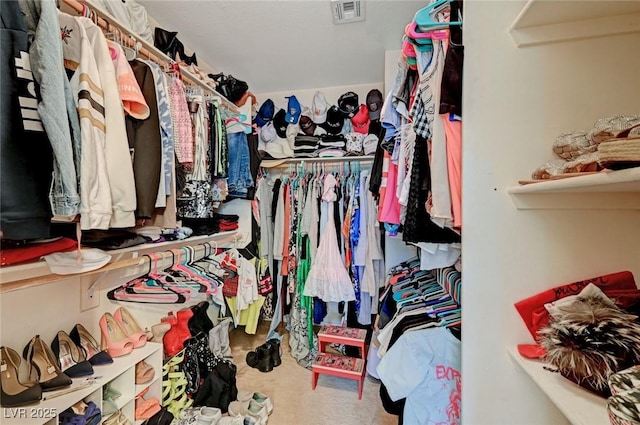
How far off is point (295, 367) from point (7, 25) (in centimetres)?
239

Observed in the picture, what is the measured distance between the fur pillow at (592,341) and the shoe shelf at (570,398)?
0.06ft

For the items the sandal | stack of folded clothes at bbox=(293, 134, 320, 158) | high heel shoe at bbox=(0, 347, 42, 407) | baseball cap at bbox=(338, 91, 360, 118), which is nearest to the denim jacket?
high heel shoe at bbox=(0, 347, 42, 407)

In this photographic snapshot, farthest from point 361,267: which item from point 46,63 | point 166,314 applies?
point 46,63

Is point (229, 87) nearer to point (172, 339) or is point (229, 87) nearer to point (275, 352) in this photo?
point (172, 339)

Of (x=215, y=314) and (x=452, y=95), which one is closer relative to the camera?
(x=452, y=95)

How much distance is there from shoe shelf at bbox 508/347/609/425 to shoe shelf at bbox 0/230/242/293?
1.41 meters

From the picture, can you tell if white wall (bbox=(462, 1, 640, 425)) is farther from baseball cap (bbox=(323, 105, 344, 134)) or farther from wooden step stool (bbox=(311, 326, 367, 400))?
baseball cap (bbox=(323, 105, 344, 134))

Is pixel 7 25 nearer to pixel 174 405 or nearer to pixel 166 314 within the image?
pixel 166 314

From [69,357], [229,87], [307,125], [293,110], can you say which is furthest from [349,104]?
[69,357]

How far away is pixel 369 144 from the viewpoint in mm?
2420

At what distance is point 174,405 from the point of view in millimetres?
1579

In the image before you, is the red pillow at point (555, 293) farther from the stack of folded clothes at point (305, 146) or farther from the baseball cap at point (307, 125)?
the baseball cap at point (307, 125)

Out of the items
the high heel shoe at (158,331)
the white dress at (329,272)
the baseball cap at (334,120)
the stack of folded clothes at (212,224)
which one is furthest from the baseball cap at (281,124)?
the high heel shoe at (158,331)

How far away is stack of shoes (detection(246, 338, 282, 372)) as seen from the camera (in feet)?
7.18
